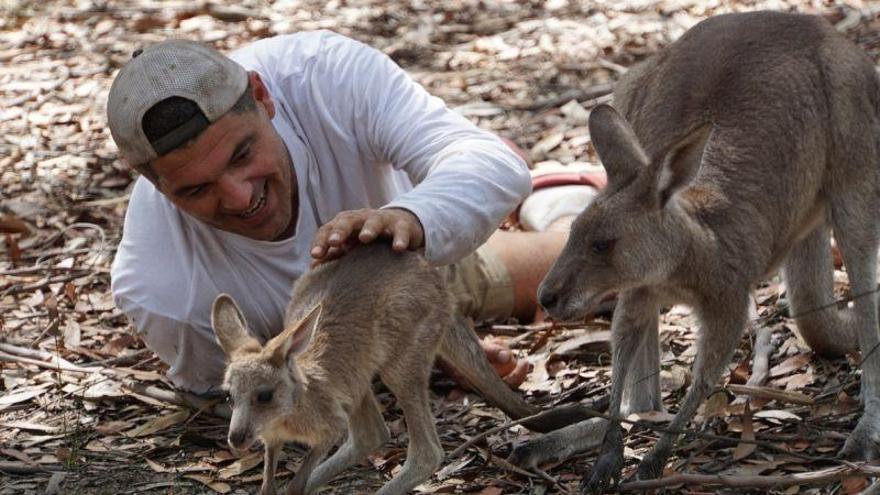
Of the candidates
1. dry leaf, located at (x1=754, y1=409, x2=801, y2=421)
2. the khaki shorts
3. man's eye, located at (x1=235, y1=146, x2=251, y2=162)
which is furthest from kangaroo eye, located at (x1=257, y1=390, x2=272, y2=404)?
the khaki shorts

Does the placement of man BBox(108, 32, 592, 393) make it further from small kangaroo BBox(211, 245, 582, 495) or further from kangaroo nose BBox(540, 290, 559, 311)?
kangaroo nose BBox(540, 290, 559, 311)

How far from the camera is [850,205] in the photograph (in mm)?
3857

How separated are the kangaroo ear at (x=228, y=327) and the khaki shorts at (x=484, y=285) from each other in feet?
4.51

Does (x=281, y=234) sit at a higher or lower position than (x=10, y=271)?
higher

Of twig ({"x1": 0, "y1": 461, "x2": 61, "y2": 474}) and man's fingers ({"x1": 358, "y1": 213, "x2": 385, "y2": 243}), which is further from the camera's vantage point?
twig ({"x1": 0, "y1": 461, "x2": 61, "y2": 474})

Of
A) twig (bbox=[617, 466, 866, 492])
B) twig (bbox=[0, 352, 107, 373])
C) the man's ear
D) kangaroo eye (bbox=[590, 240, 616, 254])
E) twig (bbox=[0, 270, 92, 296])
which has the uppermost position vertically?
the man's ear

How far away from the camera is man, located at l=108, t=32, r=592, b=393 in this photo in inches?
146

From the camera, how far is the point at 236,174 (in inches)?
150

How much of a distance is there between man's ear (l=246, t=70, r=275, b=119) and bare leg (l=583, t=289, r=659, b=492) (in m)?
1.21

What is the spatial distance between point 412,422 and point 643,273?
2.40 feet

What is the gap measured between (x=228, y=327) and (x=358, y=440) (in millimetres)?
504

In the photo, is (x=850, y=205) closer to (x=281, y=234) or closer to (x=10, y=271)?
(x=281, y=234)

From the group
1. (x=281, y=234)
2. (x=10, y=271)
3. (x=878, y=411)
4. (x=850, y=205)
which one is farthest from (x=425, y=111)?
(x=10, y=271)

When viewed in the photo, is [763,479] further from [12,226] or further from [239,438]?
[12,226]
